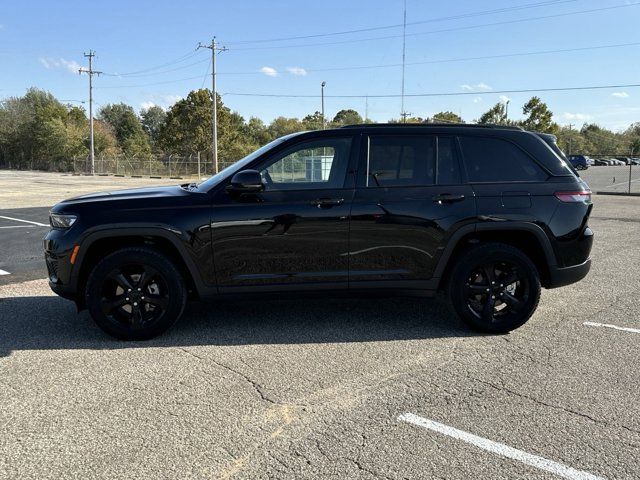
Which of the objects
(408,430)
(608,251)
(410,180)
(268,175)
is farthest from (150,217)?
(608,251)

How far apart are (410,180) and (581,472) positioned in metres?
2.71

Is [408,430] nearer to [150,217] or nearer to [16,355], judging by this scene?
[150,217]

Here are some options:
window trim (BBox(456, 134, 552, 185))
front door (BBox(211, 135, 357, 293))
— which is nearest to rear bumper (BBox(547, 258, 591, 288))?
window trim (BBox(456, 134, 552, 185))

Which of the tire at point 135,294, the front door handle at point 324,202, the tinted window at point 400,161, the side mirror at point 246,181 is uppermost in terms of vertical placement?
the tinted window at point 400,161

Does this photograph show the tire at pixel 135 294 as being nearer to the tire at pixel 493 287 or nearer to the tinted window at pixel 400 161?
the tinted window at pixel 400 161

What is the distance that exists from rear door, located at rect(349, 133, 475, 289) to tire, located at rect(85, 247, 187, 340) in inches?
62.0

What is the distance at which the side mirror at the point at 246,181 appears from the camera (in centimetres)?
440

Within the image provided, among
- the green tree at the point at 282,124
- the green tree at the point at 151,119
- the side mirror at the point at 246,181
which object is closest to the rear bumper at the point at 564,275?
the side mirror at the point at 246,181

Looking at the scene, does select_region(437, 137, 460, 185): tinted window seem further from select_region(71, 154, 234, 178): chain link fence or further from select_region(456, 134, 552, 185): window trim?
select_region(71, 154, 234, 178): chain link fence

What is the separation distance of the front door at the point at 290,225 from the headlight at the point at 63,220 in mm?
1193

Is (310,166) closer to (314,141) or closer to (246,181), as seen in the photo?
(314,141)

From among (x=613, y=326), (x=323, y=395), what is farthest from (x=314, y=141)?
(x=613, y=326)

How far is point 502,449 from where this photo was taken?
2928 mm

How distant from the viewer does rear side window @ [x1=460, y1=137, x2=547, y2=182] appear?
15.9 ft
